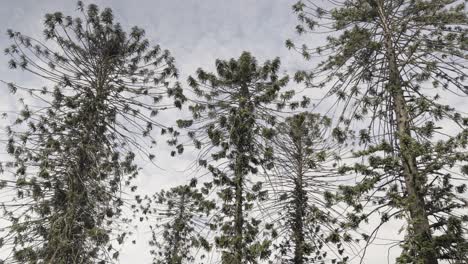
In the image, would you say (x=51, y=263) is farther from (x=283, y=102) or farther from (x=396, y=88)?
(x=283, y=102)

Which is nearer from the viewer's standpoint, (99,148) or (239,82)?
(99,148)

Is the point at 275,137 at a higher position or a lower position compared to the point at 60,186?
higher

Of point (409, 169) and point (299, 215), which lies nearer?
point (409, 169)

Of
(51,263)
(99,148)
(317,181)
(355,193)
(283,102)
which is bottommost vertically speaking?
(51,263)

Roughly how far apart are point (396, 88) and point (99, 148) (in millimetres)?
8427

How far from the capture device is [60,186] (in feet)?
37.9

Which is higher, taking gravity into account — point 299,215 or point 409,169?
point 299,215

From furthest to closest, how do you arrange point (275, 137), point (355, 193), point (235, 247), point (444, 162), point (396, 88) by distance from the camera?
1. point (275, 137)
2. point (235, 247)
3. point (396, 88)
4. point (355, 193)
5. point (444, 162)

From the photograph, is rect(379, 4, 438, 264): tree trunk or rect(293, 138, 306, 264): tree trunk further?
rect(293, 138, 306, 264): tree trunk

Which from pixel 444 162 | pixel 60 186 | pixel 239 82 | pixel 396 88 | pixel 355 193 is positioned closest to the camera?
pixel 444 162

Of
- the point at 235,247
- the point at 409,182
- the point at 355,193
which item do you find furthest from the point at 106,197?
the point at 409,182

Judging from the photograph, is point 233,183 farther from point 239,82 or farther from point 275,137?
point 239,82

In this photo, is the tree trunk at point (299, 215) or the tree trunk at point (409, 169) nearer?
the tree trunk at point (409, 169)

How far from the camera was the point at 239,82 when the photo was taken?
18.0m
